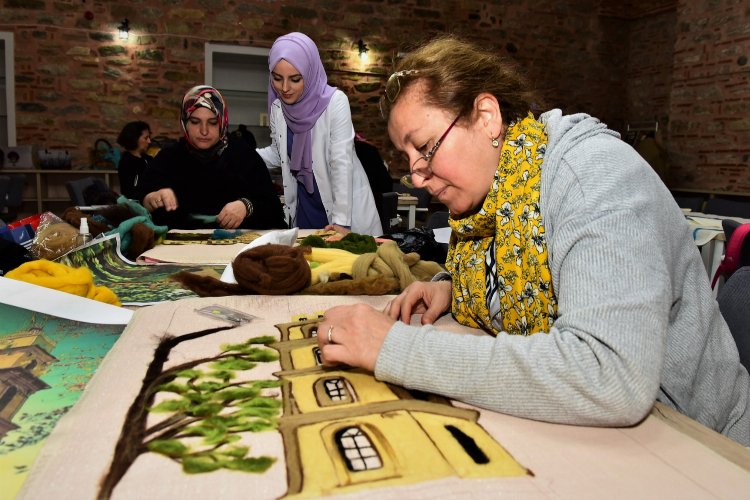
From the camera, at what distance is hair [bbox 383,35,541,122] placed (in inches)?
40.4

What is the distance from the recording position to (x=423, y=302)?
4.44ft

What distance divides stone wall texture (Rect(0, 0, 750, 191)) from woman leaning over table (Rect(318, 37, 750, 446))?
18.9ft

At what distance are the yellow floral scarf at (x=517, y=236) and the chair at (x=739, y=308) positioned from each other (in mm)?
454

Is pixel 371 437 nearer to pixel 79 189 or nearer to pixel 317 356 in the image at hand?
pixel 317 356

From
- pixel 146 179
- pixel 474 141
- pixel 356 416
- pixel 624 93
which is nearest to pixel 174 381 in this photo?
pixel 356 416

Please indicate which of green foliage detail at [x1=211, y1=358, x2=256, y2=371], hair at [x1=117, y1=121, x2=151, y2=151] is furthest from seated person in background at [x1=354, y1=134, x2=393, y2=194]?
hair at [x1=117, y1=121, x2=151, y2=151]

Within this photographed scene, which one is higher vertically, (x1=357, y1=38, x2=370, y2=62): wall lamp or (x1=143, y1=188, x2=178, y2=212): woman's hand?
(x1=357, y1=38, x2=370, y2=62): wall lamp

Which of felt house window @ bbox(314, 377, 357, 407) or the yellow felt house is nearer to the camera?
the yellow felt house

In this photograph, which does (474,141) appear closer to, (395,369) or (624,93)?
(395,369)

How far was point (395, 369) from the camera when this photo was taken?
2.77 feet

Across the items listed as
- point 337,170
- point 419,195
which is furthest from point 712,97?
point 337,170

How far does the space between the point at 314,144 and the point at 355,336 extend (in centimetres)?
231

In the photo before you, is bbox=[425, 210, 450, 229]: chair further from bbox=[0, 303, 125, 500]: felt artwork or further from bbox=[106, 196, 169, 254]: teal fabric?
bbox=[0, 303, 125, 500]: felt artwork

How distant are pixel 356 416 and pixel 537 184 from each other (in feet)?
1.57
